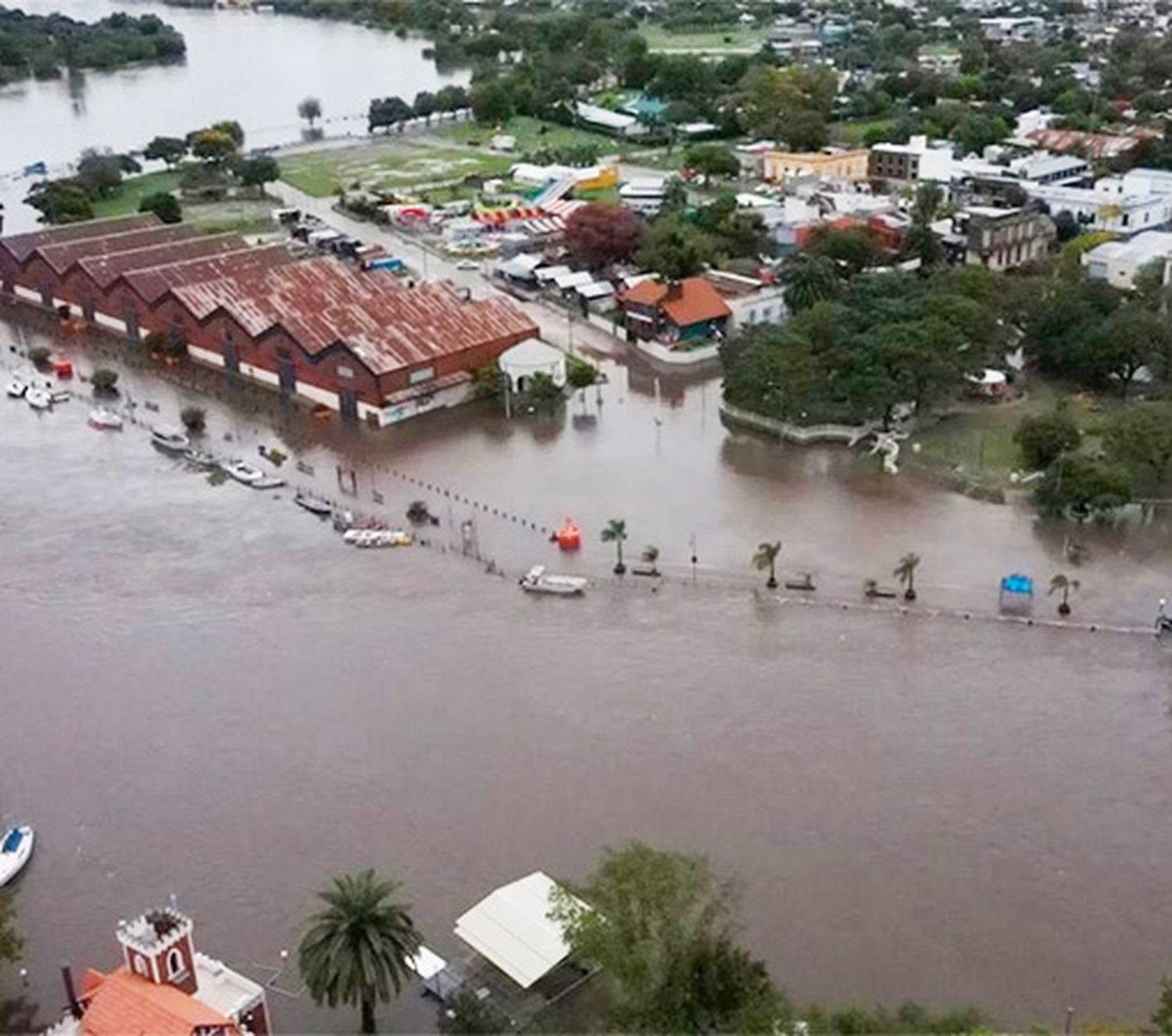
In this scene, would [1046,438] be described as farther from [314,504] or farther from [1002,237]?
[1002,237]

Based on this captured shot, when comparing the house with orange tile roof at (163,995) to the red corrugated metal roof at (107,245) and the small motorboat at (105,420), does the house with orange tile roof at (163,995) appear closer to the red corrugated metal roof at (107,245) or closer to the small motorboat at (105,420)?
the small motorboat at (105,420)

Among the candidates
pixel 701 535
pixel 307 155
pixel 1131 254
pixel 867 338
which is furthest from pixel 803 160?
pixel 701 535

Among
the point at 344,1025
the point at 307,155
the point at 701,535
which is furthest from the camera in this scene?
the point at 307,155

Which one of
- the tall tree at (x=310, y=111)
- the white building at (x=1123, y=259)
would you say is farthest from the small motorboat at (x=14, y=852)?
the tall tree at (x=310, y=111)

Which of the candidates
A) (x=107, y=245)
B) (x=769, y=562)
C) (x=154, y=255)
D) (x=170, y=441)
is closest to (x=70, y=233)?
(x=107, y=245)

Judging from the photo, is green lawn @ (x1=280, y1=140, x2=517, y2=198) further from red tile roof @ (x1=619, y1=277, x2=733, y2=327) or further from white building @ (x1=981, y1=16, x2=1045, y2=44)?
white building @ (x1=981, y1=16, x2=1045, y2=44)

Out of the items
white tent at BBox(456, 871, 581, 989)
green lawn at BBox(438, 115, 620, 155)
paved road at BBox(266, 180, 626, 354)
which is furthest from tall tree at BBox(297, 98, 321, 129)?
white tent at BBox(456, 871, 581, 989)

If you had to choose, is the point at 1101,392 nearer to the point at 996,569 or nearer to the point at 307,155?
the point at 996,569
